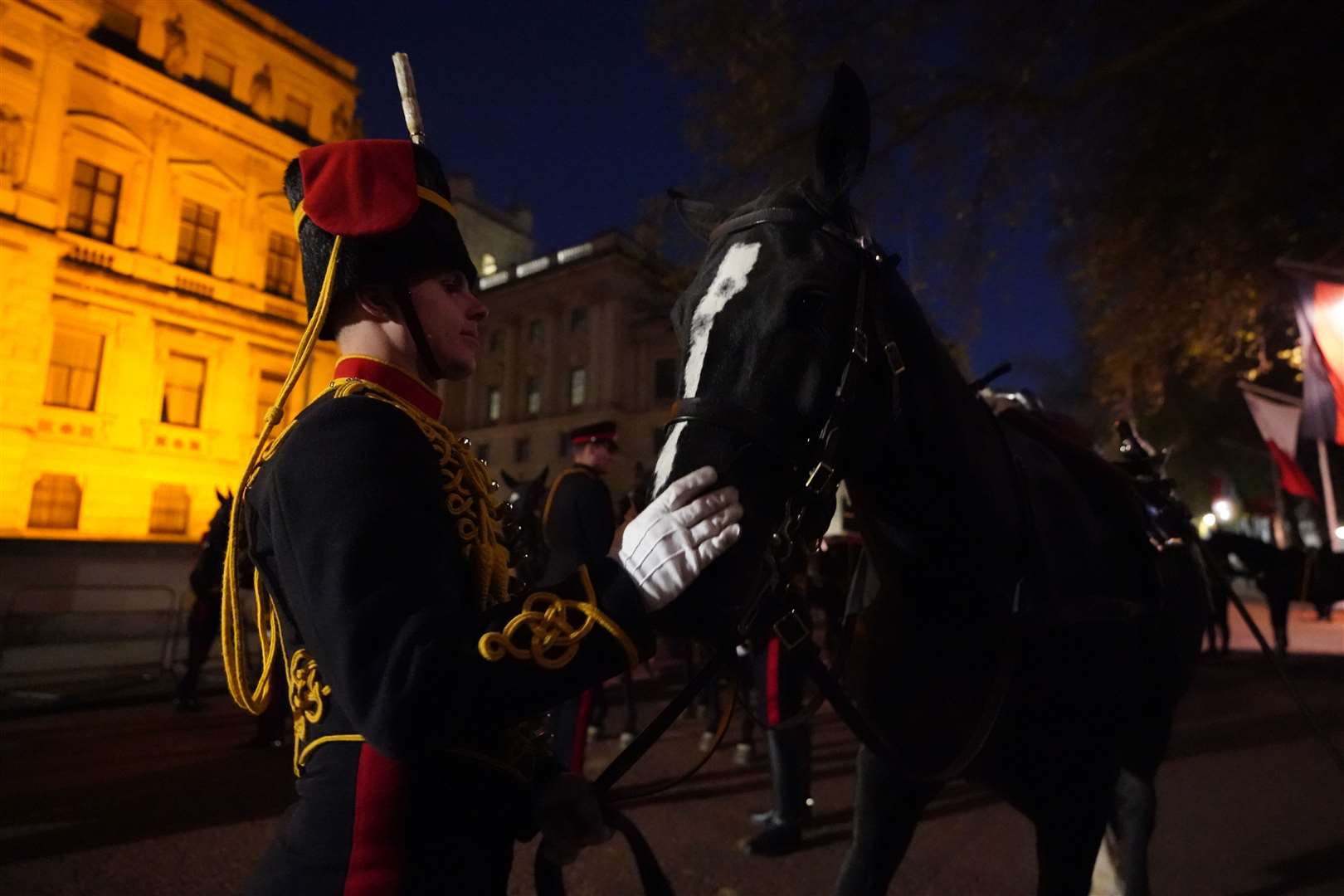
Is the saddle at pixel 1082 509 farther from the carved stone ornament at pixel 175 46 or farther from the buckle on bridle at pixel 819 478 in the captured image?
the carved stone ornament at pixel 175 46

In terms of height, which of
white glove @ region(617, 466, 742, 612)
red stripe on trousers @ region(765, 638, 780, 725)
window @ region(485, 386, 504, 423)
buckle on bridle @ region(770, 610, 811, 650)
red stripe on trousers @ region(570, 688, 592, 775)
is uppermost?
window @ region(485, 386, 504, 423)

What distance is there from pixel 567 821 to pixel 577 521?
173 inches

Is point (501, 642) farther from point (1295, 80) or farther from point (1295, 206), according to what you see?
point (1295, 206)

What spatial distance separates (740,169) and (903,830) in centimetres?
777

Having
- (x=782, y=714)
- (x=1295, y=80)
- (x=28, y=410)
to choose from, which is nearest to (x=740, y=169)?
(x=1295, y=80)

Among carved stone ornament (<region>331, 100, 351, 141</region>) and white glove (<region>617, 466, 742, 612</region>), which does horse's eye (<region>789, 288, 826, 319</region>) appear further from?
carved stone ornament (<region>331, 100, 351, 141</region>)

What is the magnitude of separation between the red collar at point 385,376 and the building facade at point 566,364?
117 ft

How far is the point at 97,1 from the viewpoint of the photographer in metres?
21.8

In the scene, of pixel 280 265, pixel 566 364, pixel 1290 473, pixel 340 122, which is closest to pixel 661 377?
pixel 566 364

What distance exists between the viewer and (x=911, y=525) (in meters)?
2.00

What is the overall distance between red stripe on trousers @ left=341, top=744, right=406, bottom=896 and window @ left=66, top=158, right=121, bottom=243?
26.9 metres

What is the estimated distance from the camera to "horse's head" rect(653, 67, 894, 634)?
140cm

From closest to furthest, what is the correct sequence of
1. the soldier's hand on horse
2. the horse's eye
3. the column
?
the soldier's hand on horse, the horse's eye, the column

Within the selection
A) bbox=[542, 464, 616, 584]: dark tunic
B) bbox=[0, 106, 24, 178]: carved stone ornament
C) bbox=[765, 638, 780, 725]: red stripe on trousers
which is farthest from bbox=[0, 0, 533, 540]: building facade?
bbox=[765, 638, 780, 725]: red stripe on trousers
